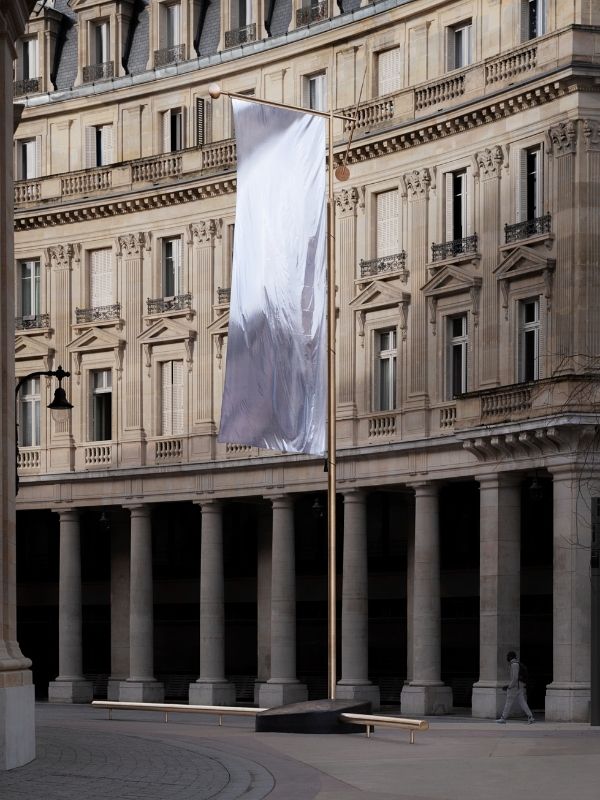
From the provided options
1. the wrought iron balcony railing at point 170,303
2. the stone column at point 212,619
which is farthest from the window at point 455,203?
the stone column at point 212,619

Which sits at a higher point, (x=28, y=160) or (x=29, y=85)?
(x=29, y=85)

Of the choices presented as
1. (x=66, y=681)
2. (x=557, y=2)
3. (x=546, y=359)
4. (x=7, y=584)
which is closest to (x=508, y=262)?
(x=546, y=359)

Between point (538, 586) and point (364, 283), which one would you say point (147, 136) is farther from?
point (538, 586)

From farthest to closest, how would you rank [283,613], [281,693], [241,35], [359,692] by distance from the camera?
[241,35], [283,613], [281,693], [359,692]

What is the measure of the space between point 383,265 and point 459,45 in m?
6.96

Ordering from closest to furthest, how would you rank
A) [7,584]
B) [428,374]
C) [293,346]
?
[7,584] → [293,346] → [428,374]

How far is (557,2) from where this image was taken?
5516cm

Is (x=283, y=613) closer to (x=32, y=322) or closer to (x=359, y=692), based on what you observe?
(x=359, y=692)

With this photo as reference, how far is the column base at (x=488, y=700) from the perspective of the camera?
180 feet

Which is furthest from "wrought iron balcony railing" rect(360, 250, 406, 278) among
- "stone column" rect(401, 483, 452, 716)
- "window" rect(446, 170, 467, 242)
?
"stone column" rect(401, 483, 452, 716)

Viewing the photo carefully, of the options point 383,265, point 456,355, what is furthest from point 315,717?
point 383,265

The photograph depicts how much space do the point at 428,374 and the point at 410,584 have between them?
6.96 metres

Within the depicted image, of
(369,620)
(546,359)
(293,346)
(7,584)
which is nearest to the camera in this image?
(7,584)

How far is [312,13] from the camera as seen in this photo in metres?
65.3
